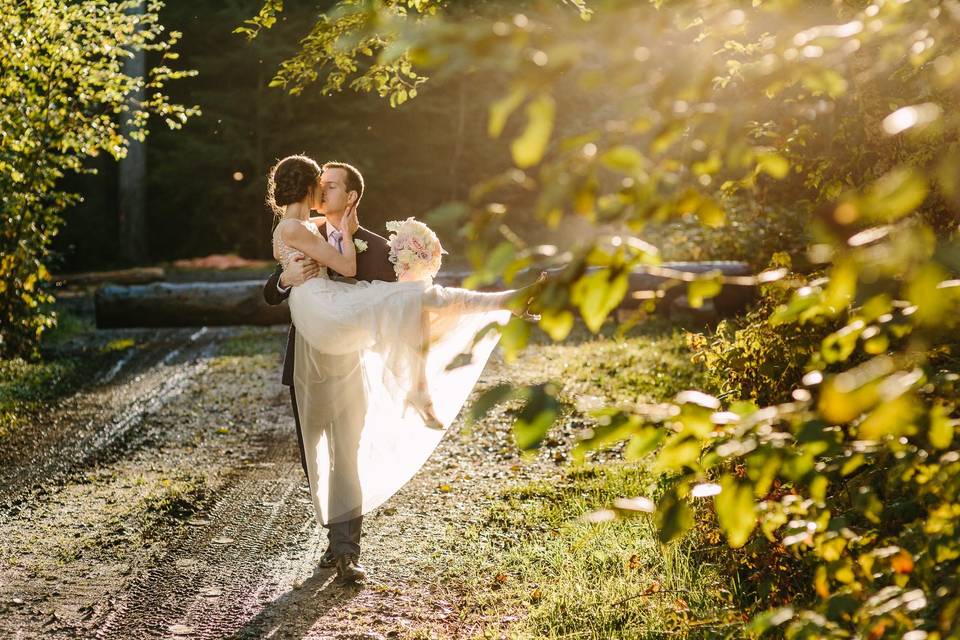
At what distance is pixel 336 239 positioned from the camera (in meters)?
5.46

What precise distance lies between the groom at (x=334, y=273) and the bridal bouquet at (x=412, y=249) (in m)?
0.15

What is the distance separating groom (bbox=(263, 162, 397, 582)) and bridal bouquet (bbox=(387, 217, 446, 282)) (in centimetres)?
15

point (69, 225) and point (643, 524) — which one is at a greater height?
point (69, 225)

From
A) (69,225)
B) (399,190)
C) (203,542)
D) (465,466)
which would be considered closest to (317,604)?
(203,542)

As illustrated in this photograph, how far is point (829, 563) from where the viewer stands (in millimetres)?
2555

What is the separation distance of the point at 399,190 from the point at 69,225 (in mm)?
10643

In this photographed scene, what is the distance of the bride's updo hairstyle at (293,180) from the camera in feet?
17.5

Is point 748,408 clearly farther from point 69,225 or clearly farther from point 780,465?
point 69,225

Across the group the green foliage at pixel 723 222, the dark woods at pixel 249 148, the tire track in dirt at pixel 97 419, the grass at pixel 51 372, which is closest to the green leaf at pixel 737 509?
the green foliage at pixel 723 222

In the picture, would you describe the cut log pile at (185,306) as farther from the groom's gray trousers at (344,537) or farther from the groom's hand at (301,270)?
the groom's gray trousers at (344,537)

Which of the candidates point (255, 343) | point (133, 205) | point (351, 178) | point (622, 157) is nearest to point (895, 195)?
point (622, 157)

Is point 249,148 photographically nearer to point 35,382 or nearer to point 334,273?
point 35,382

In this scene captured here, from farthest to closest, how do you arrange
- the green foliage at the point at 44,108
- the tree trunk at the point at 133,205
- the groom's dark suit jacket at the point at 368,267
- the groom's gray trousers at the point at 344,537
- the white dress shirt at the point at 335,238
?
the tree trunk at the point at 133,205, the green foliage at the point at 44,108, the groom's dark suit jacket at the point at 368,267, the white dress shirt at the point at 335,238, the groom's gray trousers at the point at 344,537

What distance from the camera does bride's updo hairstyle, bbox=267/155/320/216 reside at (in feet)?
17.5
